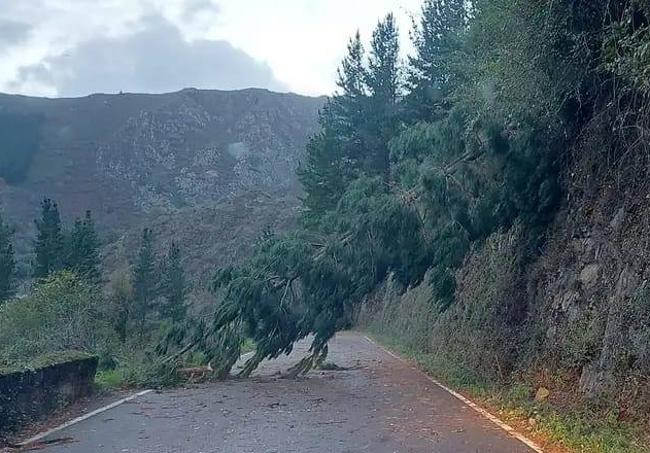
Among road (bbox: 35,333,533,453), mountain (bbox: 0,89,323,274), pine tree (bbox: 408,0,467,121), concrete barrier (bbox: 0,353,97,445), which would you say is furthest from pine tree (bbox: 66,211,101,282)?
mountain (bbox: 0,89,323,274)

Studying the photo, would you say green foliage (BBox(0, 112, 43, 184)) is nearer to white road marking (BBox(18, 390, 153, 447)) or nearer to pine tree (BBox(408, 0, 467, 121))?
pine tree (BBox(408, 0, 467, 121))

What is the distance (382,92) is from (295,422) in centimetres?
3349

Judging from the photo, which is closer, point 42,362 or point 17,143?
point 42,362

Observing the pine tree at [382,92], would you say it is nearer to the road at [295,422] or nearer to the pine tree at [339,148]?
the pine tree at [339,148]

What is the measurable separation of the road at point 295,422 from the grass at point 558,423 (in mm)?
497

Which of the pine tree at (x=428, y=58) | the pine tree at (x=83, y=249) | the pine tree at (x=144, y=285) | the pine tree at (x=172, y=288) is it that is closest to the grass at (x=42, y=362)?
the pine tree at (x=428, y=58)

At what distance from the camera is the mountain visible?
94688 mm

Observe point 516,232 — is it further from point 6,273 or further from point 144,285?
point 6,273

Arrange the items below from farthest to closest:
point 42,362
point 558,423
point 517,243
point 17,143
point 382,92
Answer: point 17,143, point 382,92, point 517,243, point 42,362, point 558,423

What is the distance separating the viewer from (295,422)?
1171cm

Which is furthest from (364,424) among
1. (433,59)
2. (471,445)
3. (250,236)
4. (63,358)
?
(250,236)

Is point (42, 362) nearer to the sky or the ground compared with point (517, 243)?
nearer to the ground

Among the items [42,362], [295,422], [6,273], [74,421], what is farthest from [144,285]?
[295,422]

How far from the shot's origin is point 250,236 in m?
79.9
